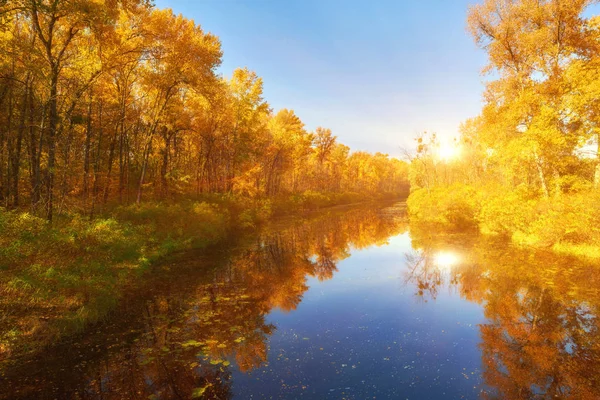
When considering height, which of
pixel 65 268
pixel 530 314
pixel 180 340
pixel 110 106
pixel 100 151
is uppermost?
pixel 110 106

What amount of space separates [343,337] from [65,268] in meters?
9.79

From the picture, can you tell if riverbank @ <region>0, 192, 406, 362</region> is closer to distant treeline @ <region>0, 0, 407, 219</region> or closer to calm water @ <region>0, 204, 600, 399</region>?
calm water @ <region>0, 204, 600, 399</region>

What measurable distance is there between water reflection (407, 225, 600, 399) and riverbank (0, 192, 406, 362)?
37.4ft

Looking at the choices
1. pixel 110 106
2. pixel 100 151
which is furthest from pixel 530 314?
pixel 100 151

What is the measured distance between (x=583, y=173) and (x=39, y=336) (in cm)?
2883

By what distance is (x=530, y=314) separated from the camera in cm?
991

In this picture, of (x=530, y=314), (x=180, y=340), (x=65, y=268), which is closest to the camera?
(x=180, y=340)

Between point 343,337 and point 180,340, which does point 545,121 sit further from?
point 180,340

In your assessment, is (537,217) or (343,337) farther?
(537,217)

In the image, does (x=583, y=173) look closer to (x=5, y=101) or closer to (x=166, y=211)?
(x=166, y=211)

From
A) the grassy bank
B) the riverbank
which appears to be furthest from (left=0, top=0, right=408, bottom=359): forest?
the grassy bank

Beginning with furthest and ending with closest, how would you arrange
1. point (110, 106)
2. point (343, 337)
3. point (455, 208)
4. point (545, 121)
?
point (455, 208) → point (110, 106) → point (545, 121) → point (343, 337)

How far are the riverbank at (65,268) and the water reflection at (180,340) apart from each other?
69 centimetres

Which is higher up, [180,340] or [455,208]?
[455,208]
